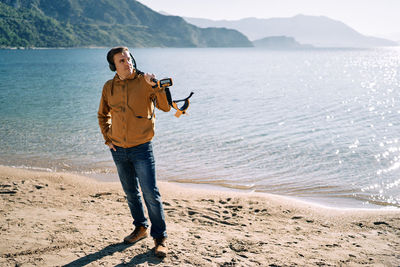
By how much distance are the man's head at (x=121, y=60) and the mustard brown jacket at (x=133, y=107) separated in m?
0.08

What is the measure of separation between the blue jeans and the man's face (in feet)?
3.14

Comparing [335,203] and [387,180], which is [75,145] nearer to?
[335,203]

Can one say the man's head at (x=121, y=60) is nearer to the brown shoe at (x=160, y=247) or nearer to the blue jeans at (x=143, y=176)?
the blue jeans at (x=143, y=176)

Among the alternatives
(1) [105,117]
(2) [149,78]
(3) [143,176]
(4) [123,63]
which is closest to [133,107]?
(2) [149,78]

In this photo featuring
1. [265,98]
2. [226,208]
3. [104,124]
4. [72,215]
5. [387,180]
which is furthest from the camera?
[265,98]

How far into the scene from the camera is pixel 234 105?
74.7 feet

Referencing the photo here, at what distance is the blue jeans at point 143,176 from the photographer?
413 centimetres

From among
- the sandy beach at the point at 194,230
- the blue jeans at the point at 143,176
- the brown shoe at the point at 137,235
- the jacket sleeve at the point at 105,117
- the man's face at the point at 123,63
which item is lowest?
the sandy beach at the point at 194,230

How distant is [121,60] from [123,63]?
4 centimetres

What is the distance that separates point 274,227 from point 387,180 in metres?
5.46

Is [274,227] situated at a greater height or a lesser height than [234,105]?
lesser

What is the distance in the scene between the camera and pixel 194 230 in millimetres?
5270

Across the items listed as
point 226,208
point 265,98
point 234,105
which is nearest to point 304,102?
point 265,98

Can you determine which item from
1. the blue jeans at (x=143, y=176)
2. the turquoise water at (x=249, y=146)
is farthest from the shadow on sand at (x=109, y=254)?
the turquoise water at (x=249, y=146)
